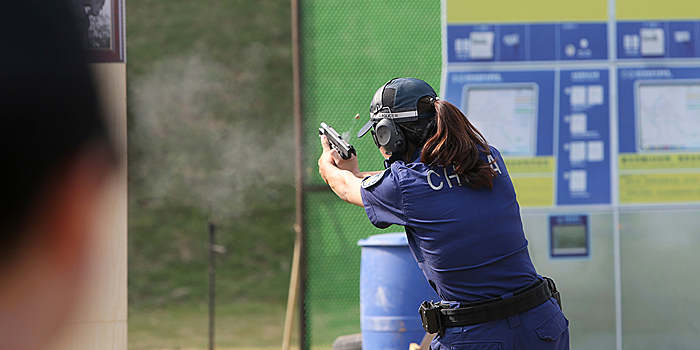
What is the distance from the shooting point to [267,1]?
1869cm

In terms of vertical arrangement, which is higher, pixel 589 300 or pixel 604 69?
pixel 604 69

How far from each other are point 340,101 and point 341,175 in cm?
240

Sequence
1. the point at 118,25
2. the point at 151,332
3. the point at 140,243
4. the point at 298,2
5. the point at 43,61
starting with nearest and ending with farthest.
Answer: the point at 43,61 < the point at 118,25 < the point at 298,2 < the point at 151,332 < the point at 140,243

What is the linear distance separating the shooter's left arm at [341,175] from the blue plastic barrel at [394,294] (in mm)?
1237

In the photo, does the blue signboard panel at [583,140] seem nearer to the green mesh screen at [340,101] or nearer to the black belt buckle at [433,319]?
the green mesh screen at [340,101]

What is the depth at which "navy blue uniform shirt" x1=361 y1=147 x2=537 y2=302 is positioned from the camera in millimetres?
2377

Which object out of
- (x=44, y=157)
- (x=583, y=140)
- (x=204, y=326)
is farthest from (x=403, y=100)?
(x=204, y=326)

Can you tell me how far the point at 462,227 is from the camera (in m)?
2.38

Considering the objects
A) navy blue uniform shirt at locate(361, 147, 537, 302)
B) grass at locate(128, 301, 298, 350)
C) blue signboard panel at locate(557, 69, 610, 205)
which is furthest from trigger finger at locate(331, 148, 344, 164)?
grass at locate(128, 301, 298, 350)

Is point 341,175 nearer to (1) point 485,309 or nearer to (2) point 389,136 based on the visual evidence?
(2) point 389,136

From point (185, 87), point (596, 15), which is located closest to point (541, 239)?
point (596, 15)

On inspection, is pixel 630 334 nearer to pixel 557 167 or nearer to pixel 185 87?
pixel 557 167

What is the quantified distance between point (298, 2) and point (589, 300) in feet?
11.1

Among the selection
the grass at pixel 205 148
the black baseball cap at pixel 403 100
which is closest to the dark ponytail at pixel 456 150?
the black baseball cap at pixel 403 100
